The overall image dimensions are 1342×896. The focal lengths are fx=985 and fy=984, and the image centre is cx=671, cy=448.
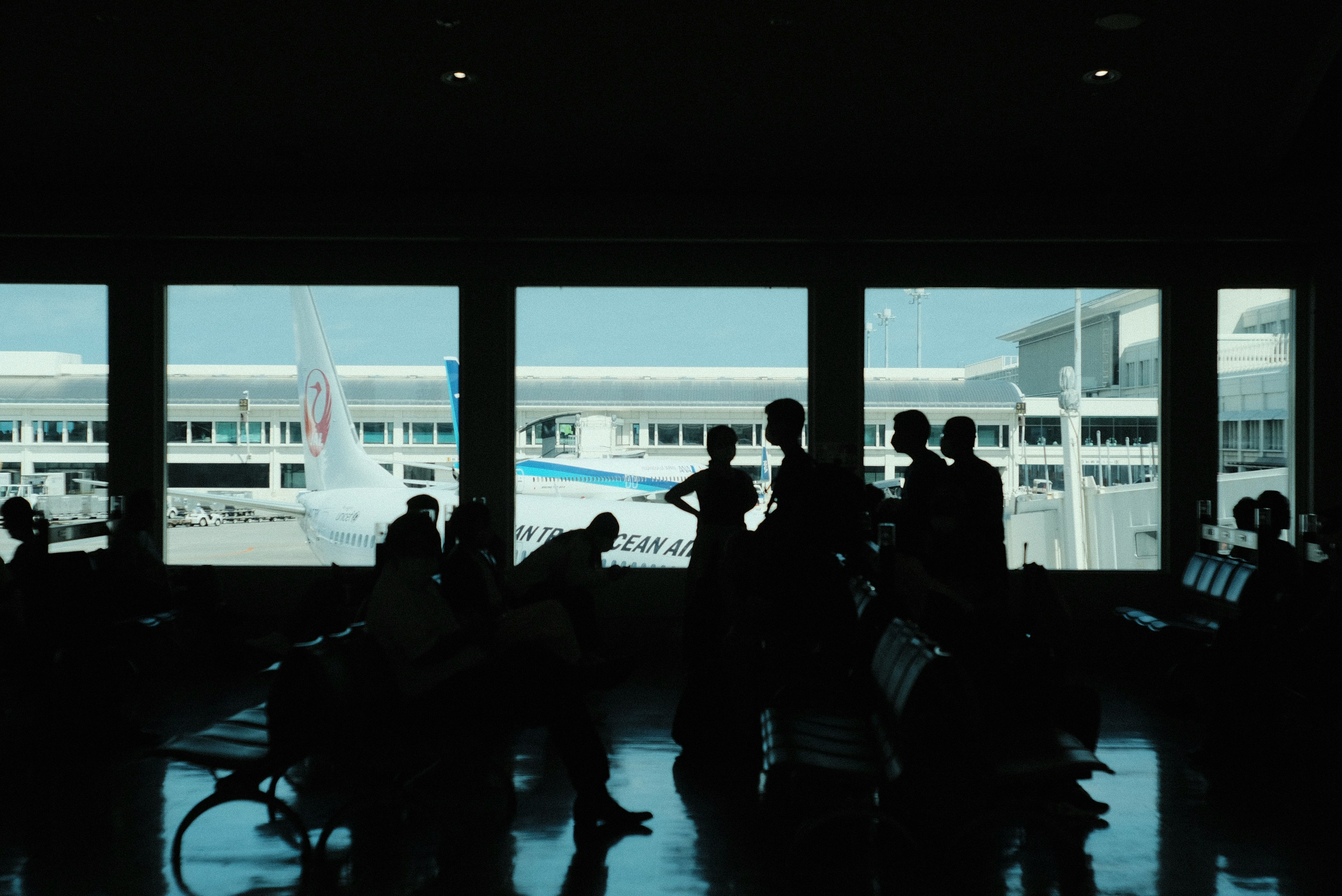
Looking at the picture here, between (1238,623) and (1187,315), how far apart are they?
3394mm

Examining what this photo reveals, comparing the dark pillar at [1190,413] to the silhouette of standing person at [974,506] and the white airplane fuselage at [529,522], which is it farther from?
the silhouette of standing person at [974,506]

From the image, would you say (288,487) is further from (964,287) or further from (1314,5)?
(1314,5)

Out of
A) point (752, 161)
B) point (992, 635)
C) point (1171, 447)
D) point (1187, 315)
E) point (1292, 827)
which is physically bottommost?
point (1292, 827)

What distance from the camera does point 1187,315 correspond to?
682 centimetres

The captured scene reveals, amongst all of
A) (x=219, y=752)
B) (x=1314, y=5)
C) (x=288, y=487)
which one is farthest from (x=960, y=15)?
(x=288, y=487)

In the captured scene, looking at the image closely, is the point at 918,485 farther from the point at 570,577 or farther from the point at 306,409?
the point at 306,409

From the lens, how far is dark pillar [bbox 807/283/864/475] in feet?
22.4

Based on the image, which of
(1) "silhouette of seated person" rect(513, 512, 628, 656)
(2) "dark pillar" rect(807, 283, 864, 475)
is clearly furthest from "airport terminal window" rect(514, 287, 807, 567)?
(1) "silhouette of seated person" rect(513, 512, 628, 656)

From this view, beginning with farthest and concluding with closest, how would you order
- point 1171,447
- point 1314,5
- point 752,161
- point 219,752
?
point 1171,447, point 752,161, point 1314,5, point 219,752

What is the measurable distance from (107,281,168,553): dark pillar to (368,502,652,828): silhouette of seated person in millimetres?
4477

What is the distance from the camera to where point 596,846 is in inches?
124

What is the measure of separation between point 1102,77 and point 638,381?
3526 mm

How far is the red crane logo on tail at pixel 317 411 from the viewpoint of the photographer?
712 centimetres

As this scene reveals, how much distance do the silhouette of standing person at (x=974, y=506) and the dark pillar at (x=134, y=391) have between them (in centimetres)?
559
